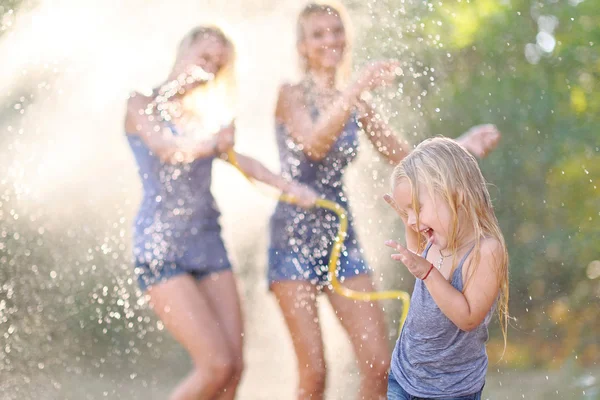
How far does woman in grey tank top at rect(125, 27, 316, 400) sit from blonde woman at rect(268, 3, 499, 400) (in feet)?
0.45

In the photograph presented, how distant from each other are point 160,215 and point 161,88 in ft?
1.73

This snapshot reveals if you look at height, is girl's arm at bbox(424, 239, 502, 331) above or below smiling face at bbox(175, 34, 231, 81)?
below

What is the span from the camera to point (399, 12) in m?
4.64

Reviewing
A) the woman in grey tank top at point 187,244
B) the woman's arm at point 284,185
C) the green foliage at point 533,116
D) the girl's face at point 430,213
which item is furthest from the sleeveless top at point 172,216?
the green foliage at point 533,116

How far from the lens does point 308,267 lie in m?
3.08

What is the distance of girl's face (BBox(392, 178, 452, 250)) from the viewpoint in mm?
2086

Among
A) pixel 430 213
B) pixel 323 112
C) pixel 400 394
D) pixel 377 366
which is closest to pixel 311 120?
pixel 323 112

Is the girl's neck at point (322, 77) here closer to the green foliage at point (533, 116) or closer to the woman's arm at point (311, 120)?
the woman's arm at point (311, 120)

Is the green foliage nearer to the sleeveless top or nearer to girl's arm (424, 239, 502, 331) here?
the sleeveless top

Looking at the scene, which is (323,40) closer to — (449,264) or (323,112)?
(323,112)

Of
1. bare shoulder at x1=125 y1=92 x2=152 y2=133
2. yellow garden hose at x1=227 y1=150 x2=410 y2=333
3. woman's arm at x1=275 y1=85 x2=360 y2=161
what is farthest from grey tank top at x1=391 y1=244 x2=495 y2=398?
bare shoulder at x1=125 y1=92 x2=152 y2=133

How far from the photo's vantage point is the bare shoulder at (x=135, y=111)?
303cm

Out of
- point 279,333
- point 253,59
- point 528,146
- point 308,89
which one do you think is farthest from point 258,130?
point 528,146

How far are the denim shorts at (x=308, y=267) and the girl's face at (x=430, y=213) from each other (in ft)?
3.21
